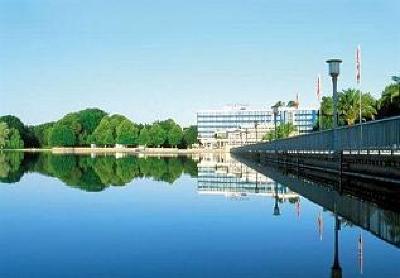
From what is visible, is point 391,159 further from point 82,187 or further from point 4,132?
point 4,132

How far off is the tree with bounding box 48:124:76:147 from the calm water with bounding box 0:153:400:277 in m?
166

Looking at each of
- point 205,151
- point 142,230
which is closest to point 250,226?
point 142,230

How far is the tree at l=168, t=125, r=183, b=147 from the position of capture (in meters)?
182

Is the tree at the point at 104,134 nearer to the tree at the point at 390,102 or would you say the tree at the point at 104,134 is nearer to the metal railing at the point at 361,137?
the tree at the point at 390,102

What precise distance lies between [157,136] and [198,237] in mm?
167209

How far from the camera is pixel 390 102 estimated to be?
7094cm

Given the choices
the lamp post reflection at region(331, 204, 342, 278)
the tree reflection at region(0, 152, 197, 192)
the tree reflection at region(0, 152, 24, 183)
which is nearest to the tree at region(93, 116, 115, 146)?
the tree reflection at region(0, 152, 24, 183)

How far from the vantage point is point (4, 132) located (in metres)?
179

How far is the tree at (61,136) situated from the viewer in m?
183

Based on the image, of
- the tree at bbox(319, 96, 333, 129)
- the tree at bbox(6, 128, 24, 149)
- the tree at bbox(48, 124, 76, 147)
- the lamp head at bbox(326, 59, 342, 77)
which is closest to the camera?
the lamp head at bbox(326, 59, 342, 77)

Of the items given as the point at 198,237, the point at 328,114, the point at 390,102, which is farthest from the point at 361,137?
the point at 328,114

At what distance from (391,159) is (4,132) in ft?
565

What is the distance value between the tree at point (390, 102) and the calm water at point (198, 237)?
51387 mm

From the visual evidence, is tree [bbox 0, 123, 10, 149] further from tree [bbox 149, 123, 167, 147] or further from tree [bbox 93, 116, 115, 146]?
tree [bbox 149, 123, 167, 147]
